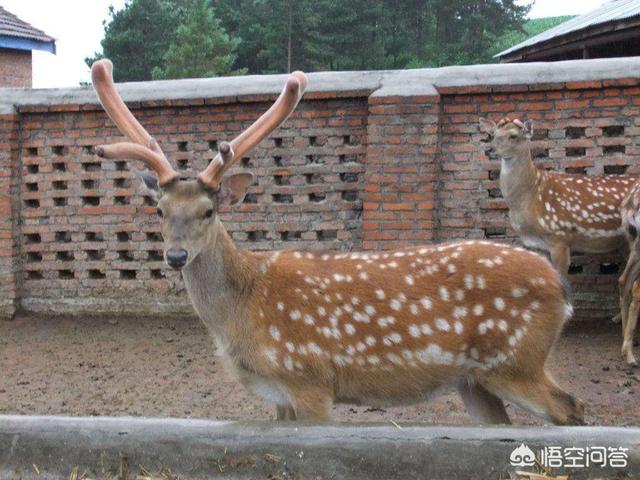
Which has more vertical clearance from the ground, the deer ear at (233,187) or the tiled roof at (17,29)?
the tiled roof at (17,29)

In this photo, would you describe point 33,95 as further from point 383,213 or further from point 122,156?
point 122,156

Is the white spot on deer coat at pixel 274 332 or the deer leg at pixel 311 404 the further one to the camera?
the white spot on deer coat at pixel 274 332

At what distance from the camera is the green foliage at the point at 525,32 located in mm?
34919

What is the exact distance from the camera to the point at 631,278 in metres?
6.75

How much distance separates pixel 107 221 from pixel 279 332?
181 inches

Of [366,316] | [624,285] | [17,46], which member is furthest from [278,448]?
[17,46]

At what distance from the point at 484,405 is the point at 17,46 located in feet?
55.7

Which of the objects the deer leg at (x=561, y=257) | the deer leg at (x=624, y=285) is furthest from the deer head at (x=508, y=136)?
the deer leg at (x=624, y=285)

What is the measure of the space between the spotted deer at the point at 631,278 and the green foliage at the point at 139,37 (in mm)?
25585

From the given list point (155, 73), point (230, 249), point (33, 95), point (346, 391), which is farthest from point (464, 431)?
point (155, 73)

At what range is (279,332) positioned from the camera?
4.07 metres

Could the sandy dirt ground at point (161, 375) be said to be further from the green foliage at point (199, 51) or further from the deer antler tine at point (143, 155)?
the green foliage at point (199, 51)

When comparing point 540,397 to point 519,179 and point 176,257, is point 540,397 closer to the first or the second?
point 176,257

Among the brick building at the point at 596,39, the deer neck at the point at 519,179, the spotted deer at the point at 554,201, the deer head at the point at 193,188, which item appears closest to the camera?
the deer head at the point at 193,188
